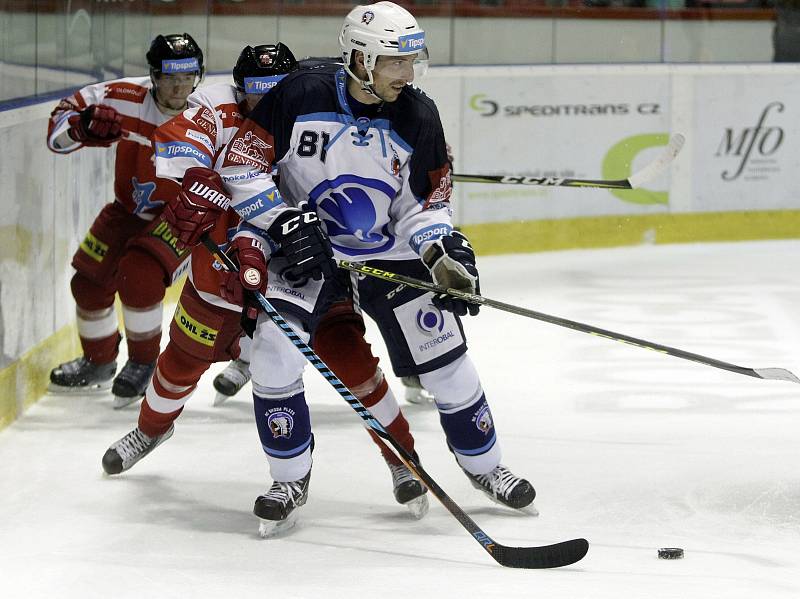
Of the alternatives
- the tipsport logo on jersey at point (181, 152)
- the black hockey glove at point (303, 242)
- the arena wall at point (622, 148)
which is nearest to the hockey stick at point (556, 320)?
the black hockey glove at point (303, 242)

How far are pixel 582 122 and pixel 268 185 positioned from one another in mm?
4372

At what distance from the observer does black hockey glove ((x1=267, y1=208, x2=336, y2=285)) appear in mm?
2865

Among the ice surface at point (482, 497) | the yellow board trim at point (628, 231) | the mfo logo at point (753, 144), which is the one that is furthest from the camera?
the mfo logo at point (753, 144)

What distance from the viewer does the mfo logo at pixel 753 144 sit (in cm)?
734

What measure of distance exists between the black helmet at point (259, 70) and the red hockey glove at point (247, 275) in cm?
54

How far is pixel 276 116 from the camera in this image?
117 inches

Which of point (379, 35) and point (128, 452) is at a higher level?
point (379, 35)

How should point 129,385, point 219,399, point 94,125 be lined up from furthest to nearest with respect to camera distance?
point 219,399, point 129,385, point 94,125

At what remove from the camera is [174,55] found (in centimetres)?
410

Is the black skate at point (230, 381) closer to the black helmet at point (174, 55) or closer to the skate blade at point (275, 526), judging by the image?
the black helmet at point (174, 55)

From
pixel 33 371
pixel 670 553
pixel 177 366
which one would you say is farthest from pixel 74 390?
pixel 670 553

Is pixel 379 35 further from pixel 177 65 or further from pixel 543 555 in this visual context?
pixel 177 65

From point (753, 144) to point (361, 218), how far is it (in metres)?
4.82

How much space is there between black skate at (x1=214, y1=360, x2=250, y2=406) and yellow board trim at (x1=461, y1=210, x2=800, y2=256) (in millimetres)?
2737
